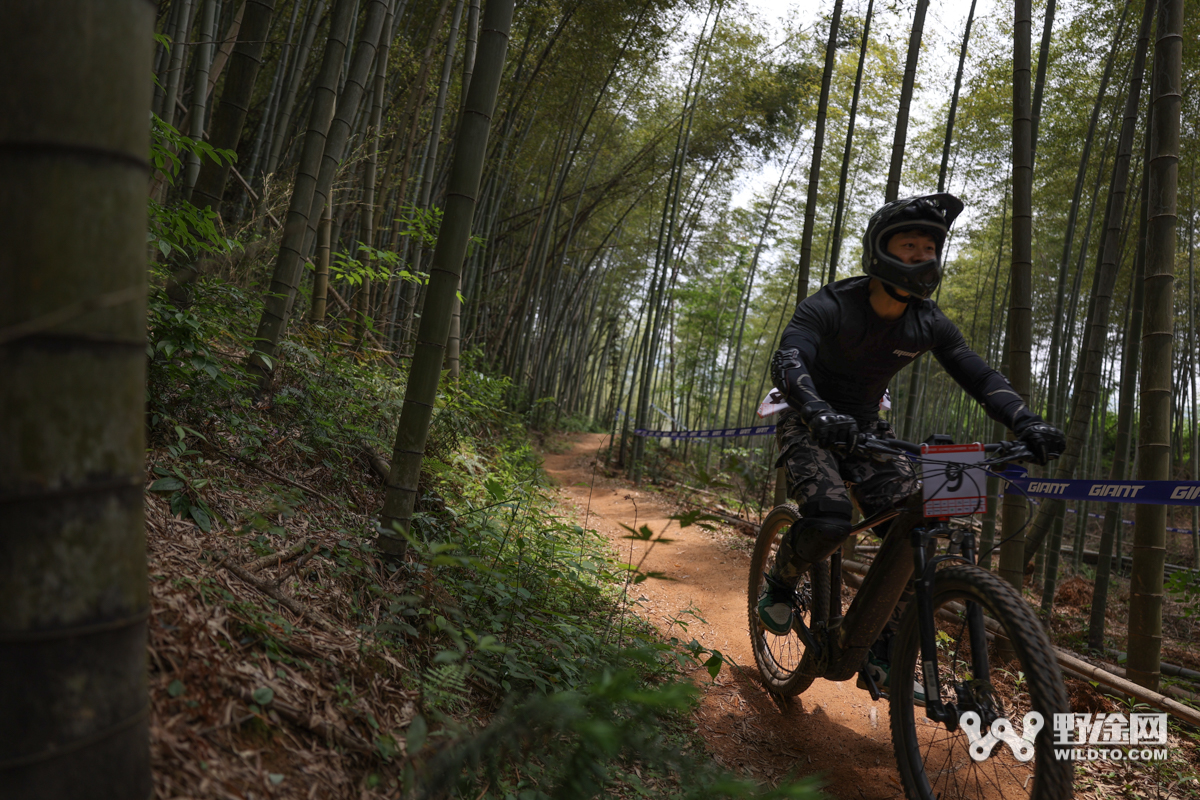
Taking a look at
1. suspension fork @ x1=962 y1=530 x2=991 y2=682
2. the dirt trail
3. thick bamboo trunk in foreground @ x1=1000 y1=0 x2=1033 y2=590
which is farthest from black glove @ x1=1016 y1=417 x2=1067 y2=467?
thick bamboo trunk in foreground @ x1=1000 y1=0 x2=1033 y2=590

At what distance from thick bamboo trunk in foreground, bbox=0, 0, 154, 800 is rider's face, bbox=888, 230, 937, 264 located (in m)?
2.25

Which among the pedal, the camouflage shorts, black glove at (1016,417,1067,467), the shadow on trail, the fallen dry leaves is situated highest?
black glove at (1016,417,1067,467)

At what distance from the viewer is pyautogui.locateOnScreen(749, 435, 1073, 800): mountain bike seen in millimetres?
1525

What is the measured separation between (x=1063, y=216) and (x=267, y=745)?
39.9 ft

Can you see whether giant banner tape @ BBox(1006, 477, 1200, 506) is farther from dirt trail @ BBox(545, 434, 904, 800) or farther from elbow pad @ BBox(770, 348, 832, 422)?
dirt trail @ BBox(545, 434, 904, 800)

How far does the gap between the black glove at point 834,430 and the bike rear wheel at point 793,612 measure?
32.2 inches

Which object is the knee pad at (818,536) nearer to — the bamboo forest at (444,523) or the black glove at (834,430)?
the bamboo forest at (444,523)

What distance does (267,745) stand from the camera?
1197 millimetres

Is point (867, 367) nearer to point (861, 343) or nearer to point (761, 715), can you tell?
point (861, 343)

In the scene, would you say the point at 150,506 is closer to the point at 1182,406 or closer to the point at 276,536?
the point at 276,536

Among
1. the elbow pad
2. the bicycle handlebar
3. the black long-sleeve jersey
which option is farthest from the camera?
the black long-sleeve jersey

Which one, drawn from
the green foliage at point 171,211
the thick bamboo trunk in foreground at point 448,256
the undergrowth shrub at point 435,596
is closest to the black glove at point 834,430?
the undergrowth shrub at point 435,596

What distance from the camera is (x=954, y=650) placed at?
192 centimetres

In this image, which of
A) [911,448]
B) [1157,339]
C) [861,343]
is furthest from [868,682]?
[1157,339]
